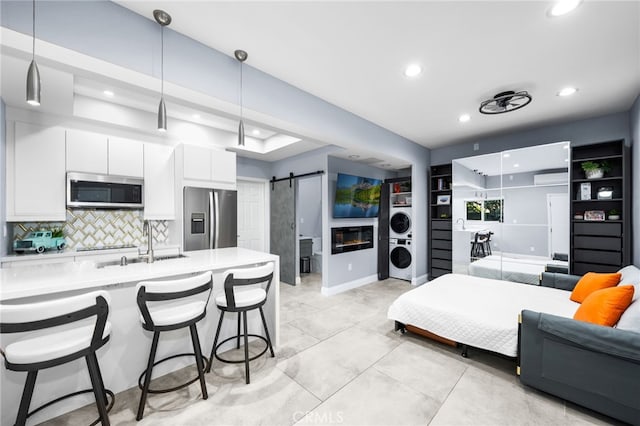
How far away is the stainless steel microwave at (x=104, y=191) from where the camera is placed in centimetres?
301

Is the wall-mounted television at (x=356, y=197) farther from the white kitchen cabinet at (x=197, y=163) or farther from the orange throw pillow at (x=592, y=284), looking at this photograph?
the orange throw pillow at (x=592, y=284)

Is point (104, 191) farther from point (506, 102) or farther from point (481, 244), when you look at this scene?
point (481, 244)

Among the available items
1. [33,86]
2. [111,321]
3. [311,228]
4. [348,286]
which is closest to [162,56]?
[33,86]

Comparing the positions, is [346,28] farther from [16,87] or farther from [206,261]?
[16,87]

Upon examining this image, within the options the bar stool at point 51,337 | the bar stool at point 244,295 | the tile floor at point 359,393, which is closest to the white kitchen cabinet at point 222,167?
the bar stool at point 244,295

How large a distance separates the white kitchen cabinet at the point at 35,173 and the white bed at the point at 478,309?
410cm

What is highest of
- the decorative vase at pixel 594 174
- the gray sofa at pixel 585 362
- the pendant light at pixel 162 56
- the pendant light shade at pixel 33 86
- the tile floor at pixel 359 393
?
the pendant light at pixel 162 56

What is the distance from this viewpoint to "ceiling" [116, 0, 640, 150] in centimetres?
171

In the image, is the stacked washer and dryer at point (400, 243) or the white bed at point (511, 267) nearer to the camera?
the white bed at point (511, 267)

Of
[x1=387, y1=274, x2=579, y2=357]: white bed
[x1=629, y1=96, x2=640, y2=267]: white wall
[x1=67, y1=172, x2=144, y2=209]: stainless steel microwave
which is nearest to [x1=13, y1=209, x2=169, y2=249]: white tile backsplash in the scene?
[x1=67, y1=172, x2=144, y2=209]: stainless steel microwave

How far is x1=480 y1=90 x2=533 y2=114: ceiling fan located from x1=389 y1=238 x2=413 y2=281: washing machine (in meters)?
2.78

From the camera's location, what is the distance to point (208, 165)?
12.7 ft

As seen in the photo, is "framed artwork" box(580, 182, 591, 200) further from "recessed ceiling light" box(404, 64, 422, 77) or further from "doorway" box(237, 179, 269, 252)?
"doorway" box(237, 179, 269, 252)

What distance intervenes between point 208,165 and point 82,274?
7.97 feet
